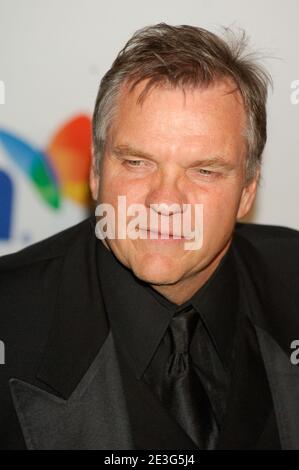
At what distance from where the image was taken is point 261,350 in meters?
1.59

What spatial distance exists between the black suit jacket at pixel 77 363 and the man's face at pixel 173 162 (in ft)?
0.53

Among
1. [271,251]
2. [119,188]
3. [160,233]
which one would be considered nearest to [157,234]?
[160,233]

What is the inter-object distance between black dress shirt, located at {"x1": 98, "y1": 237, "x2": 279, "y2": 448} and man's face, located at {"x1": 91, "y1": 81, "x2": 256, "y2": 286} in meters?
0.09

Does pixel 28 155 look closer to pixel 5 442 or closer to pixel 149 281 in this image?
pixel 149 281

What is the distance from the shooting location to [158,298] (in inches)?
61.1

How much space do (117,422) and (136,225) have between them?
0.40 meters

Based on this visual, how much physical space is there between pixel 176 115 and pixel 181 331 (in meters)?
0.48

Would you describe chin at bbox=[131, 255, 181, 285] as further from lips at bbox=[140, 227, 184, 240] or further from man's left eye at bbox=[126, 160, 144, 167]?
man's left eye at bbox=[126, 160, 144, 167]

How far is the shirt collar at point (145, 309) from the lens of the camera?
1.51 m

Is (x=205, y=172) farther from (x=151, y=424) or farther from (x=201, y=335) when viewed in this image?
(x=151, y=424)

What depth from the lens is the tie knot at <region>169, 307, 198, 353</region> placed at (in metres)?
1.54

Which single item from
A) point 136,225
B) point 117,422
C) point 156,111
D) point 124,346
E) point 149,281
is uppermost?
point 156,111

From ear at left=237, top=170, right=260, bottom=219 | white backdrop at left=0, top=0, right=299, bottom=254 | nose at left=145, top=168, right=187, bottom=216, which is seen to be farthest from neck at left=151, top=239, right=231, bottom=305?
white backdrop at left=0, top=0, right=299, bottom=254
